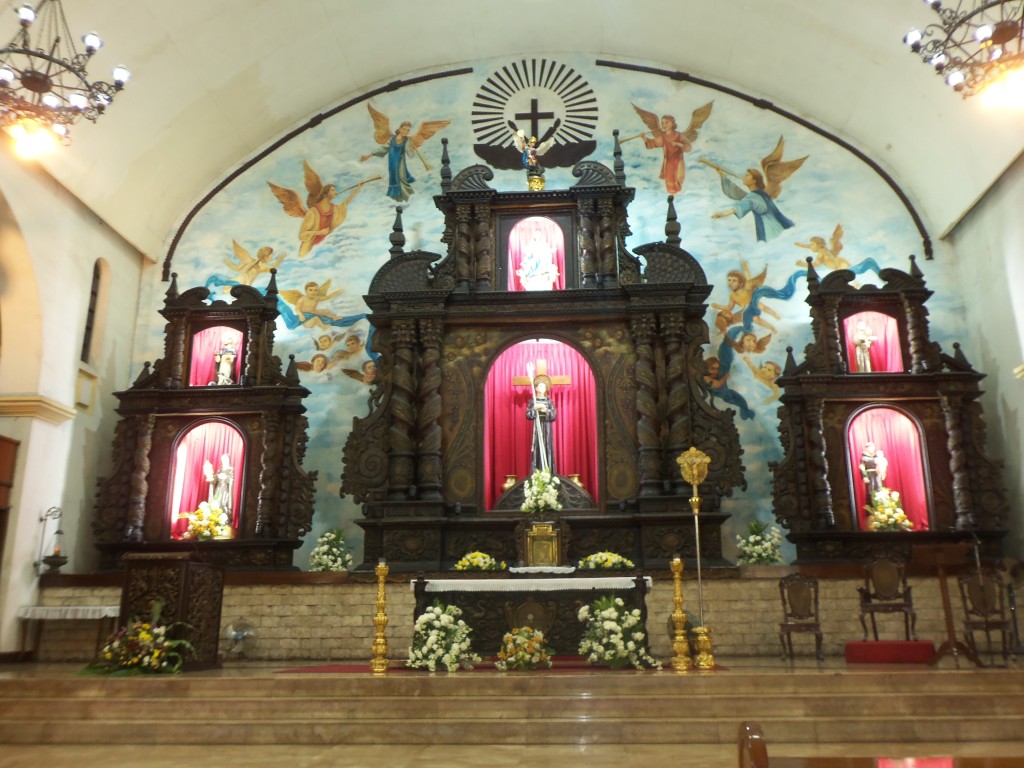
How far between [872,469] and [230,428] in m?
9.35

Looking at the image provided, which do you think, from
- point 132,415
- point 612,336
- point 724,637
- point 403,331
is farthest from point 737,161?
point 132,415

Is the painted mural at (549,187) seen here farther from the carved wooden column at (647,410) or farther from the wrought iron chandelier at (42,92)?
the wrought iron chandelier at (42,92)

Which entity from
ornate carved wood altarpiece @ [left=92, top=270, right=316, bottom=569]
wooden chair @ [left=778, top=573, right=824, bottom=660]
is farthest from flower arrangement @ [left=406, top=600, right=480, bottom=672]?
ornate carved wood altarpiece @ [left=92, top=270, right=316, bottom=569]

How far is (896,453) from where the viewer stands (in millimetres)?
12508

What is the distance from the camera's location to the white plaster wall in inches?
442

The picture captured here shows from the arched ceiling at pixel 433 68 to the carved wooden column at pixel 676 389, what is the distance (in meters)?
4.86

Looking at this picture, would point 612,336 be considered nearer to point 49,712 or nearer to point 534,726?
point 534,726

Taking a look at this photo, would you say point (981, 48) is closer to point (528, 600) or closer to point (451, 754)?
point (528, 600)

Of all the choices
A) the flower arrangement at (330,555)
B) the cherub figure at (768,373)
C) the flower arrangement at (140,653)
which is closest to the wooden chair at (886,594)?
the cherub figure at (768,373)

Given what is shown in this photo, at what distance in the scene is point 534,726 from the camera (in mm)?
6488

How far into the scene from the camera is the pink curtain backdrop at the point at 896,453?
12.2 metres

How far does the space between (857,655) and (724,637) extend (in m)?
1.75

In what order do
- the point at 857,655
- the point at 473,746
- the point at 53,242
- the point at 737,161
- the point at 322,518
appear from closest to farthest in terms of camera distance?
the point at 473,746 < the point at 857,655 < the point at 53,242 < the point at 322,518 < the point at 737,161

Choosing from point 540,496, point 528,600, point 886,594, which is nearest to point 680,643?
point 528,600
